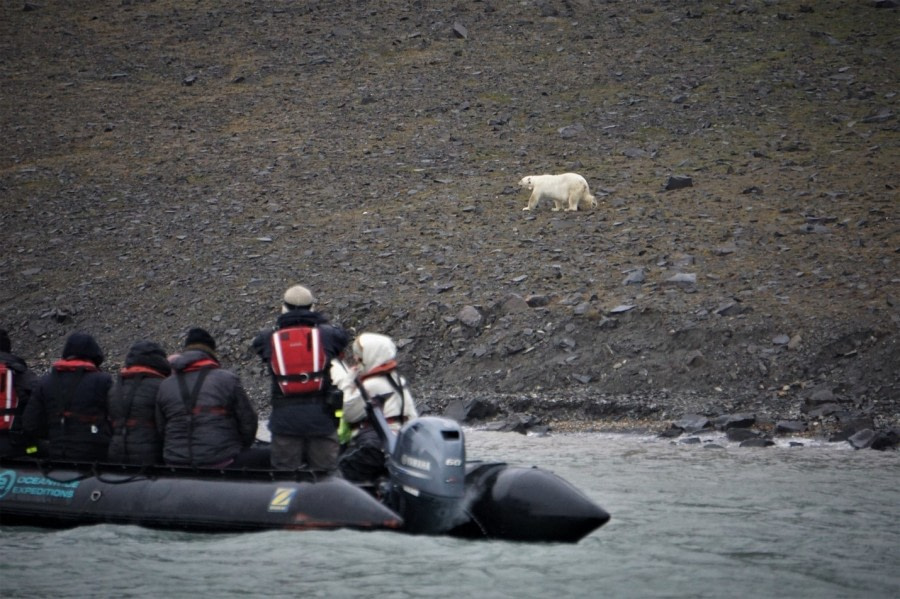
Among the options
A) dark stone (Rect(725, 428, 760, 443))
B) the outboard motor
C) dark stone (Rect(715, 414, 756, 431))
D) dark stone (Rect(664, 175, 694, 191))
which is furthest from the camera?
dark stone (Rect(664, 175, 694, 191))

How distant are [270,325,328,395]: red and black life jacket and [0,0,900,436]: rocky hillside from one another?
26.4ft

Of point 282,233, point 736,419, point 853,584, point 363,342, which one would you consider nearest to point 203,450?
point 363,342

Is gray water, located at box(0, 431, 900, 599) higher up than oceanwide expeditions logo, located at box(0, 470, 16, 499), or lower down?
lower down

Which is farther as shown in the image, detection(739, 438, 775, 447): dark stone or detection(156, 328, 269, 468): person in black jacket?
detection(739, 438, 775, 447): dark stone

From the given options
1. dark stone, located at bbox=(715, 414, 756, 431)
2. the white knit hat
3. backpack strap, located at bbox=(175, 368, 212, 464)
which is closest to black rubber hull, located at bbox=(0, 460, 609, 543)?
backpack strap, located at bbox=(175, 368, 212, 464)

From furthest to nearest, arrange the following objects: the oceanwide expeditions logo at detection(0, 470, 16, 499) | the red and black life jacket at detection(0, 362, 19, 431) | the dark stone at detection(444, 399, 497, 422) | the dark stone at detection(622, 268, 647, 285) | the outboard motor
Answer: the dark stone at detection(622, 268, 647, 285)
the dark stone at detection(444, 399, 497, 422)
the red and black life jacket at detection(0, 362, 19, 431)
the oceanwide expeditions logo at detection(0, 470, 16, 499)
the outboard motor

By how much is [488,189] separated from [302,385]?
17.3m

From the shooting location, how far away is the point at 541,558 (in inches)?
383

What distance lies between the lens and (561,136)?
30.4 meters

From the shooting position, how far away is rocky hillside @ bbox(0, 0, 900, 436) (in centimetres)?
1902

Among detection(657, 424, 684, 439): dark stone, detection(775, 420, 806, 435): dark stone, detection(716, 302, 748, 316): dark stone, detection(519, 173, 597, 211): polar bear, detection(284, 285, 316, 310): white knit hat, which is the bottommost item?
detection(657, 424, 684, 439): dark stone

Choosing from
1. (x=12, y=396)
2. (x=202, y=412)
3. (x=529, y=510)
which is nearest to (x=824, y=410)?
(x=529, y=510)

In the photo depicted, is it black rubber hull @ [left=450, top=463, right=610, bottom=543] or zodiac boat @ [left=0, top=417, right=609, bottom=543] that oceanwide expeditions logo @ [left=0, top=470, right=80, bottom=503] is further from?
black rubber hull @ [left=450, top=463, right=610, bottom=543]

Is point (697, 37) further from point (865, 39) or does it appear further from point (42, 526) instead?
point (42, 526)
